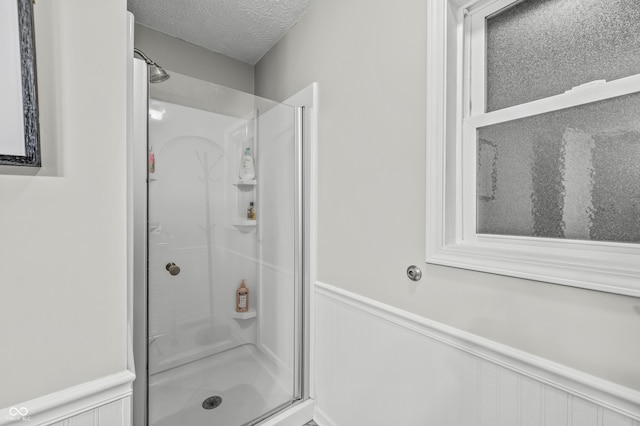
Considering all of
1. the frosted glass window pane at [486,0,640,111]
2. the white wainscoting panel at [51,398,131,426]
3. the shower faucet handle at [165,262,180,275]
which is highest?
the frosted glass window pane at [486,0,640,111]

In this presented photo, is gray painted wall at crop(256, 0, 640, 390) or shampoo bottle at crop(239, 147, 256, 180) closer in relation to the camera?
gray painted wall at crop(256, 0, 640, 390)

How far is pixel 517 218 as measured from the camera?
2.80ft

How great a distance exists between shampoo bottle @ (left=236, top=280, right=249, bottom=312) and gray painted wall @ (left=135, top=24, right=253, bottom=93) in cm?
154

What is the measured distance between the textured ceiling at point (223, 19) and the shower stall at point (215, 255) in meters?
0.57

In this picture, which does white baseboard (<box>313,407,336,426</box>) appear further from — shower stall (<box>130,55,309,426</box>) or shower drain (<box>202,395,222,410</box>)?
shower drain (<box>202,395,222,410</box>)

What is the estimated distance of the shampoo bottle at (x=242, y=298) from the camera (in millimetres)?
1483

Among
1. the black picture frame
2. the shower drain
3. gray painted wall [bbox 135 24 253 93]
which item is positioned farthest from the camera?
gray painted wall [bbox 135 24 253 93]

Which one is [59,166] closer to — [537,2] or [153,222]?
[153,222]

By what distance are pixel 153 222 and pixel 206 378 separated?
82cm

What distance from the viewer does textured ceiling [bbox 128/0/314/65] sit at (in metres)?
1.52

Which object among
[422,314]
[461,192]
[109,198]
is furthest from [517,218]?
[109,198]

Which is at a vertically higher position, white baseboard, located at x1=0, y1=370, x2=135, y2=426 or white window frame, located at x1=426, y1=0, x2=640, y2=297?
white window frame, located at x1=426, y1=0, x2=640, y2=297

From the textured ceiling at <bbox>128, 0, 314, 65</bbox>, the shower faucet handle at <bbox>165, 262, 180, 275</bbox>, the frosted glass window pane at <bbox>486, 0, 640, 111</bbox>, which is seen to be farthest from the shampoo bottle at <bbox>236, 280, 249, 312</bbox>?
the textured ceiling at <bbox>128, 0, 314, 65</bbox>

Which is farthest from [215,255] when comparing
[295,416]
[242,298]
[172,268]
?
[295,416]
